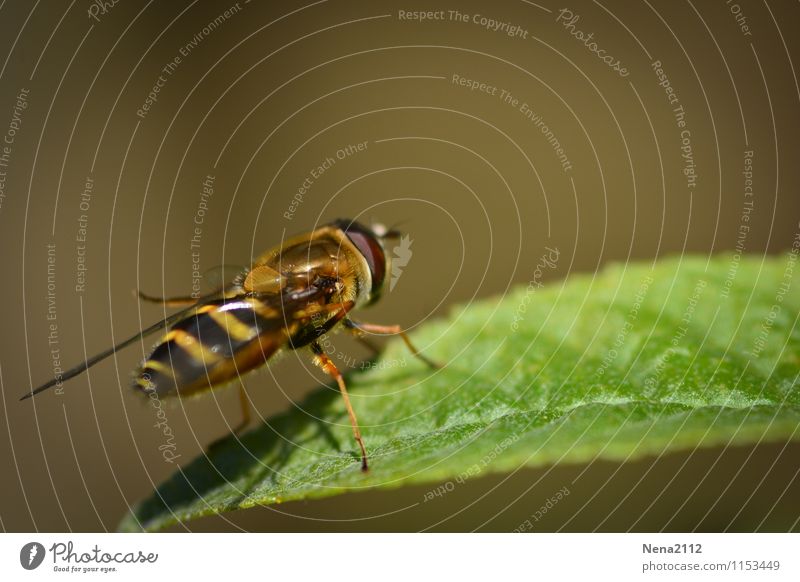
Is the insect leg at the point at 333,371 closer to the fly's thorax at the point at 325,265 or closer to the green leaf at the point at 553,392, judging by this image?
the green leaf at the point at 553,392

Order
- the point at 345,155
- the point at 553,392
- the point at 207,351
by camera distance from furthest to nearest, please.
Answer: the point at 345,155 → the point at 207,351 → the point at 553,392

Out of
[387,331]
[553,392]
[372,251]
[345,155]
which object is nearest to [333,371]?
[387,331]

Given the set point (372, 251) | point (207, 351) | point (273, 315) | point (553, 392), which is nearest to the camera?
point (553, 392)

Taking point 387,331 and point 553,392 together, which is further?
point 387,331

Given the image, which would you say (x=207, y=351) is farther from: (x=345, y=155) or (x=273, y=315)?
(x=345, y=155)

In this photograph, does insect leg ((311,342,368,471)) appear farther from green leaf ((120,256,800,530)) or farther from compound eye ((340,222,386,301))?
compound eye ((340,222,386,301))
